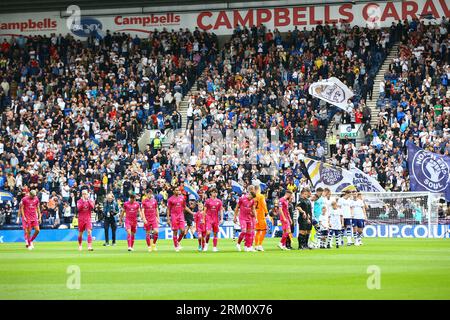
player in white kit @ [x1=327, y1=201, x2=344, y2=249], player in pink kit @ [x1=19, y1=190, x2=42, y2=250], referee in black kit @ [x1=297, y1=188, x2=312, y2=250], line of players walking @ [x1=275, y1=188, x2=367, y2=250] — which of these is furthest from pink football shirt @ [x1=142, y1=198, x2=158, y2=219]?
player in white kit @ [x1=327, y1=201, x2=344, y2=249]

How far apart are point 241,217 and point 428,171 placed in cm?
1440

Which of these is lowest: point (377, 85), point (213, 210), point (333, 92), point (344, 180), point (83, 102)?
point (213, 210)

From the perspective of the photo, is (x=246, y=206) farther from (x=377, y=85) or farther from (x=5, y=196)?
(x=377, y=85)

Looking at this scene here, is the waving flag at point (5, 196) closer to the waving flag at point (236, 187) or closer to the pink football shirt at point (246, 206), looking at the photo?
the waving flag at point (236, 187)

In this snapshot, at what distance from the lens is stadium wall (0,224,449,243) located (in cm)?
4169

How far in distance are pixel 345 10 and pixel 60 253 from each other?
1210 inches

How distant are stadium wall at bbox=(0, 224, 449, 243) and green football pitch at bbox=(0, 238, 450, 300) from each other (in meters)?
10.7

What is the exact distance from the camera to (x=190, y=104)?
169 ft

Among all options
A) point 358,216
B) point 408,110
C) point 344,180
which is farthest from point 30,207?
point 408,110

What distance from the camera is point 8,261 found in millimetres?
26641

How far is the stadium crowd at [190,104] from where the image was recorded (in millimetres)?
45812

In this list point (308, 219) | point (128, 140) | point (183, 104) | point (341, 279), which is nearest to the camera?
point (341, 279)
